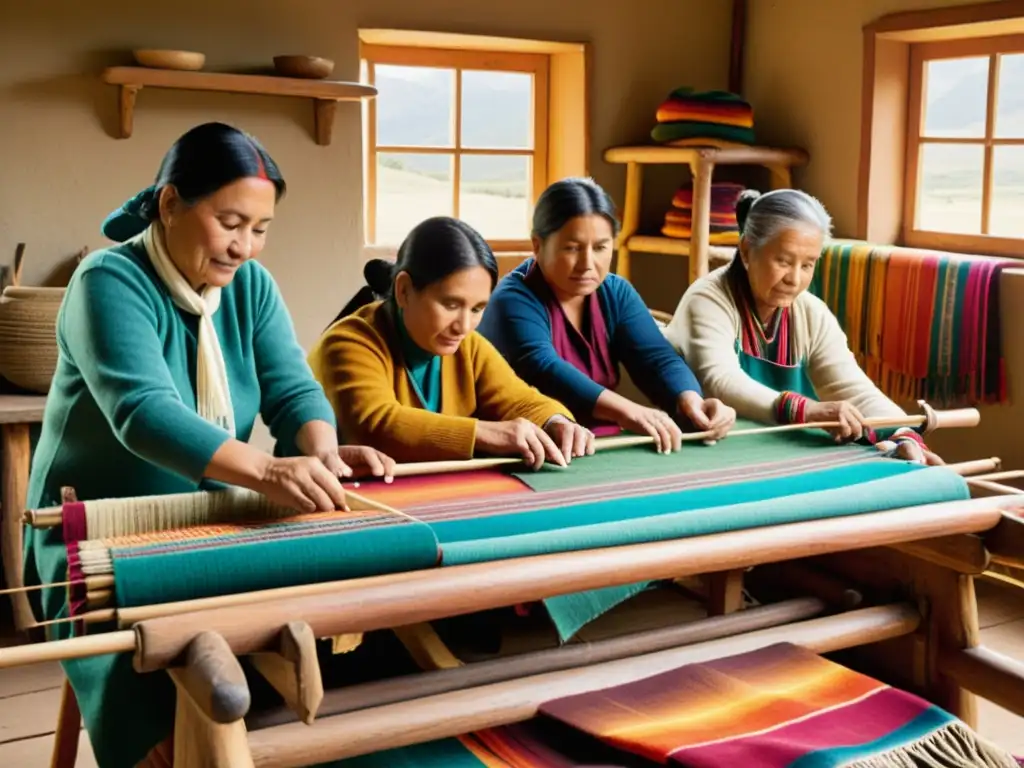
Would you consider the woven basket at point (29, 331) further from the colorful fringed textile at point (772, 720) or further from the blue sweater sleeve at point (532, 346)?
the colorful fringed textile at point (772, 720)

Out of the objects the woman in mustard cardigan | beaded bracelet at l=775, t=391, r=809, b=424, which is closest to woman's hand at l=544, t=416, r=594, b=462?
the woman in mustard cardigan

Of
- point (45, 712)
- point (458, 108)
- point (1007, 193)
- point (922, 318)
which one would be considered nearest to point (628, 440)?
point (45, 712)

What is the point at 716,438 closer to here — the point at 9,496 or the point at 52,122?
the point at 9,496

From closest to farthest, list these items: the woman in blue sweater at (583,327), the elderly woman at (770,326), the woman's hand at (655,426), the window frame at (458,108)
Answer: the woman's hand at (655,426), the woman in blue sweater at (583,327), the elderly woman at (770,326), the window frame at (458,108)

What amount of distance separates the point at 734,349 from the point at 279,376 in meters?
1.01

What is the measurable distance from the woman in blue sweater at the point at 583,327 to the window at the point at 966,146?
4.83ft

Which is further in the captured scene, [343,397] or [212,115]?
[212,115]

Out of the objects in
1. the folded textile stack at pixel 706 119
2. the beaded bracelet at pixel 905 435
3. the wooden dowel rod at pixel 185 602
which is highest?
the folded textile stack at pixel 706 119

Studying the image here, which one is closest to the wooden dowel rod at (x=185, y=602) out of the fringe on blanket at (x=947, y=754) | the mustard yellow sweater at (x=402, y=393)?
the mustard yellow sweater at (x=402, y=393)

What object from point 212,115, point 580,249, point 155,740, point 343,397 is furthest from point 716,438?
point 212,115

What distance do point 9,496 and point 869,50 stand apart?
8.89 ft

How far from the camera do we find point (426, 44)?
364 cm

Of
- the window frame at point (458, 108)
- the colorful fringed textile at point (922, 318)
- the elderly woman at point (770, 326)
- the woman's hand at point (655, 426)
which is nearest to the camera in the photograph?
the woman's hand at point (655, 426)

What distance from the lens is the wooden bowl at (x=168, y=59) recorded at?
2.99 m
